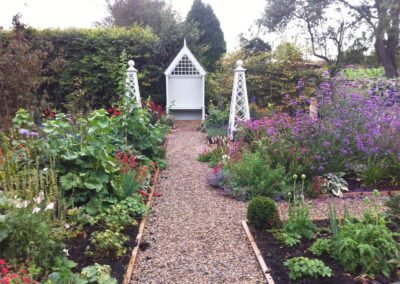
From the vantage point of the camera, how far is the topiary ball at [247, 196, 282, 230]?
3.54 meters

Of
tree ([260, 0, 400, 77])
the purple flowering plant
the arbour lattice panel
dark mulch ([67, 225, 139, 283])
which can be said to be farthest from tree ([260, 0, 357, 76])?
dark mulch ([67, 225, 139, 283])

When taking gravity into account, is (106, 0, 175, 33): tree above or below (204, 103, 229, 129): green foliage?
above

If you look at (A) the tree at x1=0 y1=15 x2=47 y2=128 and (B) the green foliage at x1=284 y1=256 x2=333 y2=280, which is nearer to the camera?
(B) the green foliage at x1=284 y1=256 x2=333 y2=280

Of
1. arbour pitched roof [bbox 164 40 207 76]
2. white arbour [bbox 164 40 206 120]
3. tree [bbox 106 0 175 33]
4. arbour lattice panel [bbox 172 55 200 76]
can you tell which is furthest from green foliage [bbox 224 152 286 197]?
tree [bbox 106 0 175 33]

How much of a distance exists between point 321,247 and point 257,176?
75.3 inches

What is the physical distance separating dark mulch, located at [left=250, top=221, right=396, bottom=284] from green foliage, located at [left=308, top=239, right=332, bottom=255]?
0.04m

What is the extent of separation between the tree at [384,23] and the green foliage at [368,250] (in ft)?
37.0

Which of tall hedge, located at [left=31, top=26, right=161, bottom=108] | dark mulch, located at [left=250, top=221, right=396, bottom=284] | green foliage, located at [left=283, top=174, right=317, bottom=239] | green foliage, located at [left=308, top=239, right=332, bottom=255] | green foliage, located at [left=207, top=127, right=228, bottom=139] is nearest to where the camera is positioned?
dark mulch, located at [left=250, top=221, right=396, bottom=284]

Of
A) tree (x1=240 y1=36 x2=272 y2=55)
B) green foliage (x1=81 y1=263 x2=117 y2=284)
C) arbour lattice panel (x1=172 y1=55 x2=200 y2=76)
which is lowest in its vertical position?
green foliage (x1=81 y1=263 x2=117 y2=284)

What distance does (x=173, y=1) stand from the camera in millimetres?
19766

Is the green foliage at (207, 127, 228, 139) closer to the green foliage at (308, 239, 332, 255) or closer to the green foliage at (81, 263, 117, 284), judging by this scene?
the green foliage at (308, 239, 332, 255)

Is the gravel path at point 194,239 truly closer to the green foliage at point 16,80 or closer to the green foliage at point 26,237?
the green foliage at point 26,237

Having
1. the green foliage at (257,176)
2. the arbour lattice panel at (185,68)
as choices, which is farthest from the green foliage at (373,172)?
the arbour lattice panel at (185,68)

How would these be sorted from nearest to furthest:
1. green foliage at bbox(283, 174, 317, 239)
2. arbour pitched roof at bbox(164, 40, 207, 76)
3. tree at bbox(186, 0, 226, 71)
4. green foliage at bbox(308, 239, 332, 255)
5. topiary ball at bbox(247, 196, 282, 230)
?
green foliage at bbox(308, 239, 332, 255), green foliage at bbox(283, 174, 317, 239), topiary ball at bbox(247, 196, 282, 230), arbour pitched roof at bbox(164, 40, 207, 76), tree at bbox(186, 0, 226, 71)
